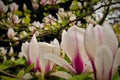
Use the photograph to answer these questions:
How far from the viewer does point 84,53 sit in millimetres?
761

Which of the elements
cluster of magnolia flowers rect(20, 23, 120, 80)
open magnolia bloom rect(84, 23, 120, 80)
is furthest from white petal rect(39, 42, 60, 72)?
open magnolia bloom rect(84, 23, 120, 80)

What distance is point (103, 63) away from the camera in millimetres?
675

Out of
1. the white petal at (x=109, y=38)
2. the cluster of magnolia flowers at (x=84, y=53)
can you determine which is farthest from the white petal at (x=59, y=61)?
the white petal at (x=109, y=38)

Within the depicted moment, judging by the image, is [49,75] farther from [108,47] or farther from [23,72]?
[108,47]

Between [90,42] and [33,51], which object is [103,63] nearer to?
[90,42]

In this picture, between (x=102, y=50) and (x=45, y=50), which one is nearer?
(x=102, y=50)

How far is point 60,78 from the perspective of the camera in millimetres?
752

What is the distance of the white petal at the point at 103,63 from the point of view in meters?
0.65

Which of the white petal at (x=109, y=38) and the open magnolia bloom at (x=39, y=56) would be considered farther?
the open magnolia bloom at (x=39, y=56)

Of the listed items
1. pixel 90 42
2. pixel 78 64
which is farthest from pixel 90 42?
pixel 78 64

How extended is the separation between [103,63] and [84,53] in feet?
0.31

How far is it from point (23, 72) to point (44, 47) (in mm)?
79

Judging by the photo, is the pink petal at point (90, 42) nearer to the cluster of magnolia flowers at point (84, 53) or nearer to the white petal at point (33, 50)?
Result: the cluster of magnolia flowers at point (84, 53)

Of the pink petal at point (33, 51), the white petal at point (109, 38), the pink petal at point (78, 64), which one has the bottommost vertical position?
the pink petal at point (78, 64)
